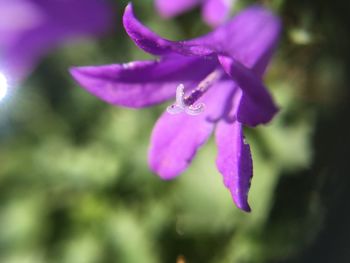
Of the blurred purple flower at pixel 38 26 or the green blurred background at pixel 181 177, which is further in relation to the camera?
the blurred purple flower at pixel 38 26

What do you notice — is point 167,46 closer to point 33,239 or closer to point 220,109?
point 220,109

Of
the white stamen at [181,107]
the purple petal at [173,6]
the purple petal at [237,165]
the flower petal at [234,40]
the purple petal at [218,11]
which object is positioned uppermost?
the purple petal at [173,6]

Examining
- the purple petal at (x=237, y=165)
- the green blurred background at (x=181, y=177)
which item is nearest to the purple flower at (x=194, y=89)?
the purple petal at (x=237, y=165)

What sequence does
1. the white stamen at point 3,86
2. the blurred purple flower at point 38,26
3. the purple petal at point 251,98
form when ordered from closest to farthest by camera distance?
the purple petal at point 251,98
the white stamen at point 3,86
the blurred purple flower at point 38,26

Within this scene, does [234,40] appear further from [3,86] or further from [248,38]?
[3,86]

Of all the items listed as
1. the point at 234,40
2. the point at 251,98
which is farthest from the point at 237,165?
the point at 234,40

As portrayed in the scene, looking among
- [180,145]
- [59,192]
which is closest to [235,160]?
[180,145]

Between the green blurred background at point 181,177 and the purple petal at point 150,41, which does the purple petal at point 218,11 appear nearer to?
the green blurred background at point 181,177
